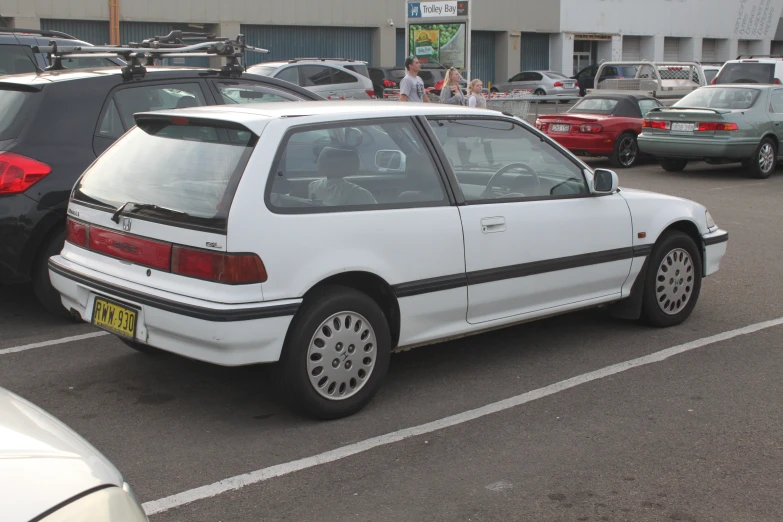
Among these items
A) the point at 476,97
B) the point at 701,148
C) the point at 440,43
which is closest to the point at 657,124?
the point at 701,148

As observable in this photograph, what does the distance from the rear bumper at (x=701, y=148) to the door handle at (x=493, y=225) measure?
1087cm

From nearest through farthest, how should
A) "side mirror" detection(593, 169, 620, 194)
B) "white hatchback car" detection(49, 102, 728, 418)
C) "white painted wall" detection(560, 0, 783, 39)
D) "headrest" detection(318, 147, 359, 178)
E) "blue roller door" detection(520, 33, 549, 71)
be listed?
"white hatchback car" detection(49, 102, 728, 418) → "headrest" detection(318, 147, 359, 178) → "side mirror" detection(593, 169, 620, 194) → "blue roller door" detection(520, 33, 549, 71) → "white painted wall" detection(560, 0, 783, 39)

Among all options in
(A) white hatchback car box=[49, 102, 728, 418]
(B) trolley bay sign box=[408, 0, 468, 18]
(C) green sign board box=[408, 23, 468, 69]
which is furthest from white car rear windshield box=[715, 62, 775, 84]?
(A) white hatchback car box=[49, 102, 728, 418]

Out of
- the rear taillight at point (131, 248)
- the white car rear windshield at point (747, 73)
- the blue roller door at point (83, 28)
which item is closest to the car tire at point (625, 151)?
the white car rear windshield at point (747, 73)

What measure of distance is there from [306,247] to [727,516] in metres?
2.15

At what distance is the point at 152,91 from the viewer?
694cm

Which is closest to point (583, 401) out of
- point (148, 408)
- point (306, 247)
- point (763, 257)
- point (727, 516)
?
point (727, 516)

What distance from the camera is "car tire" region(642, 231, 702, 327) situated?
6309 mm

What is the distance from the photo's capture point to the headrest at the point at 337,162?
191 inches

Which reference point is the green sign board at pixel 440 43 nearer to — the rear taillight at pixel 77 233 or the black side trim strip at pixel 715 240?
the black side trim strip at pixel 715 240

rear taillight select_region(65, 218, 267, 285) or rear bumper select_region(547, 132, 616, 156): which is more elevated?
rear taillight select_region(65, 218, 267, 285)

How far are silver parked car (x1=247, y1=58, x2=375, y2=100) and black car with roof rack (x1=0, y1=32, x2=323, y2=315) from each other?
14.3 meters

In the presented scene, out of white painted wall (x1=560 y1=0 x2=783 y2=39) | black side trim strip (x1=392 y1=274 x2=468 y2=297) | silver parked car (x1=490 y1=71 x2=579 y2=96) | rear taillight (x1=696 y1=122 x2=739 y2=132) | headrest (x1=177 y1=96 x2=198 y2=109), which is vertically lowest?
black side trim strip (x1=392 y1=274 x2=468 y2=297)

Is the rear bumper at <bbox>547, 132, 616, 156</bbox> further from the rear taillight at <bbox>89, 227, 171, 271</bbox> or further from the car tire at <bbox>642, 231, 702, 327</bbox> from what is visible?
the rear taillight at <bbox>89, 227, 171, 271</bbox>
